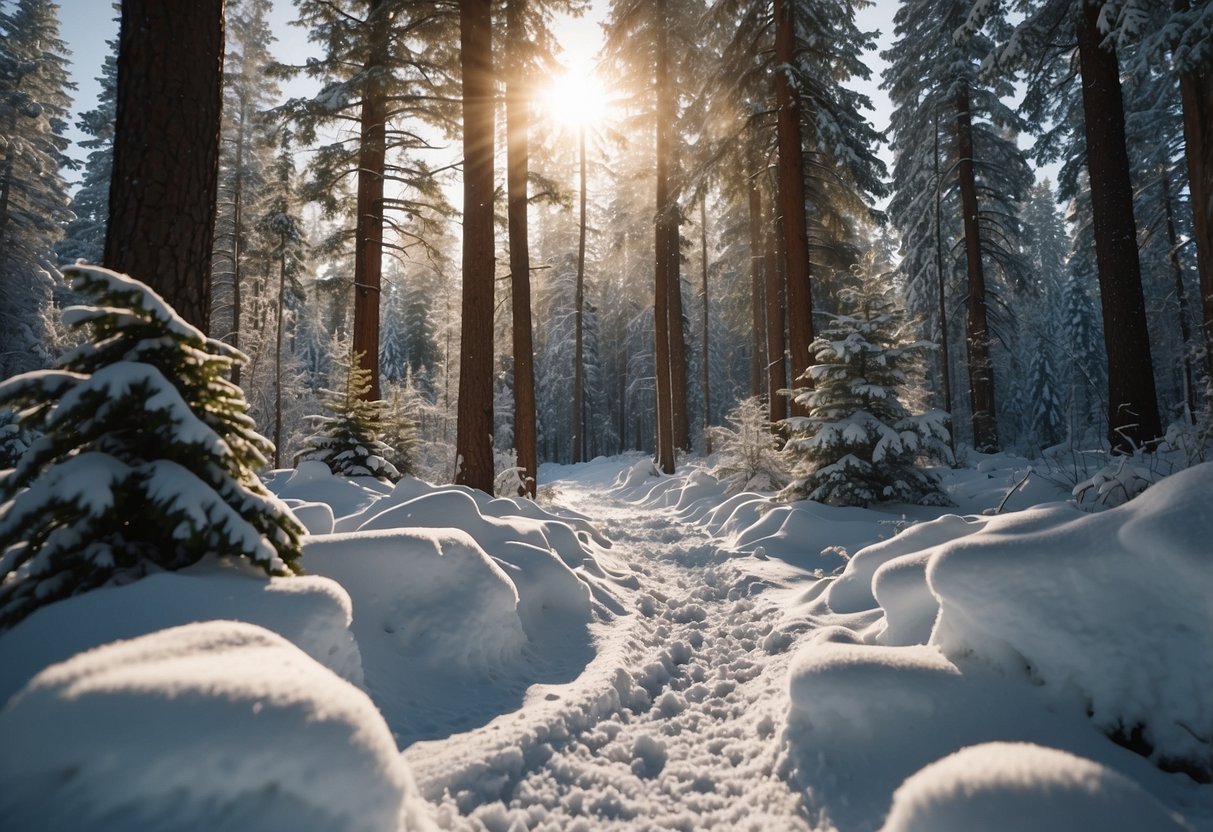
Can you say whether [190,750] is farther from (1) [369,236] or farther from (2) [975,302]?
(2) [975,302]

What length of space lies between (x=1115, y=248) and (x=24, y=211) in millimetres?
28431

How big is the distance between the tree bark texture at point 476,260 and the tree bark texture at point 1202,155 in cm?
829

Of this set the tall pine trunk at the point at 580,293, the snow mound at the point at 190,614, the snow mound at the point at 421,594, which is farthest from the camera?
the tall pine trunk at the point at 580,293

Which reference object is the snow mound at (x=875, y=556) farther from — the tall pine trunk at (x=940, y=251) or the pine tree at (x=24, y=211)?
the pine tree at (x=24, y=211)

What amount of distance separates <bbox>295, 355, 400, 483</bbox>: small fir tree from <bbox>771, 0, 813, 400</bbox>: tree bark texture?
7.25 metres

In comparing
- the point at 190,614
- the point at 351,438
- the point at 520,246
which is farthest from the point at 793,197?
the point at 190,614

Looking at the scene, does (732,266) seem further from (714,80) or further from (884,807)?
(884,807)

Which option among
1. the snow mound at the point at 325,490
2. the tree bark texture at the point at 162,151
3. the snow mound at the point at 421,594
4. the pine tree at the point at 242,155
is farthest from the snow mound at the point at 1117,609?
the pine tree at the point at 242,155

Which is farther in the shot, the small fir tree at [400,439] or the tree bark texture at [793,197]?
the small fir tree at [400,439]

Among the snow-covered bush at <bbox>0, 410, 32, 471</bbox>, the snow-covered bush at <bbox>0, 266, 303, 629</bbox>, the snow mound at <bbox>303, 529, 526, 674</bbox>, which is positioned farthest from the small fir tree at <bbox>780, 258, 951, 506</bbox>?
the snow-covered bush at <bbox>0, 410, 32, 471</bbox>

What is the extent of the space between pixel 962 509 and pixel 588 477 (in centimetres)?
1678

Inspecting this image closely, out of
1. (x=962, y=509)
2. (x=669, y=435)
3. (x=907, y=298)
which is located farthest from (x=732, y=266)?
(x=962, y=509)

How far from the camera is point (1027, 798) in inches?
49.6

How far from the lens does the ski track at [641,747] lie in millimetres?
1926
